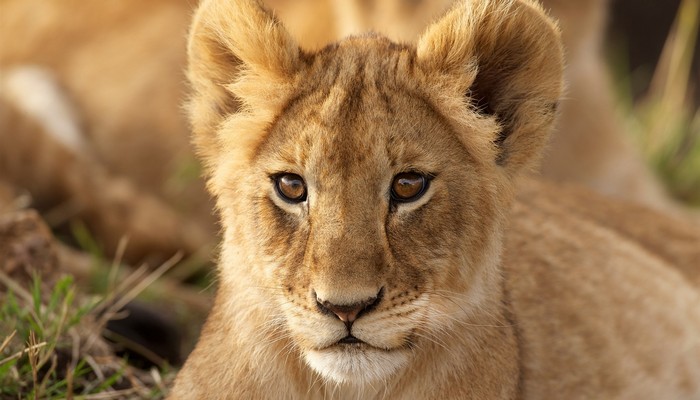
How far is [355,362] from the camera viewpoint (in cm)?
273

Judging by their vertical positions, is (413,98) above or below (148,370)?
above

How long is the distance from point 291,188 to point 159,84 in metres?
4.66

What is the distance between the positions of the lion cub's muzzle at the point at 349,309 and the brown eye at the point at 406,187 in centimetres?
24

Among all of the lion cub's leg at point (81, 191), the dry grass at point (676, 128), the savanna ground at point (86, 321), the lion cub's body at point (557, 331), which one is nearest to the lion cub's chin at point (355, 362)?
the lion cub's body at point (557, 331)

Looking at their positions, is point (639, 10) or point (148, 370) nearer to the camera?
point (148, 370)

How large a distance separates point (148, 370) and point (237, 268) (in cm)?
146

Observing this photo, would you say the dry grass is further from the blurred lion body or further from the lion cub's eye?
the lion cub's eye

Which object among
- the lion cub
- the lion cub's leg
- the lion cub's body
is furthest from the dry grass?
the lion cub

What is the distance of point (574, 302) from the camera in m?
4.11

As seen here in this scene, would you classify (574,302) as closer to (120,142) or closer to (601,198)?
(601,198)

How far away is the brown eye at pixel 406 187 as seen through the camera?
279 centimetres

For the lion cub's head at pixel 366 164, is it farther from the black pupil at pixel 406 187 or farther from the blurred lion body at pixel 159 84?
the blurred lion body at pixel 159 84

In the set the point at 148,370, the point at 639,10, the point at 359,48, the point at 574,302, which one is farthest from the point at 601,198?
the point at 639,10

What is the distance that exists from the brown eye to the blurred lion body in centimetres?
361
